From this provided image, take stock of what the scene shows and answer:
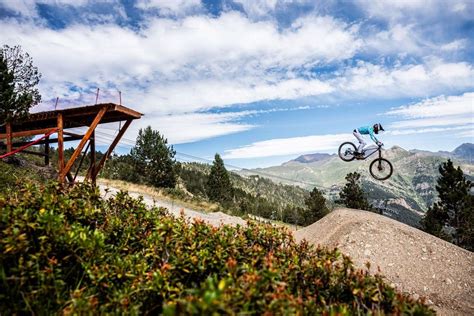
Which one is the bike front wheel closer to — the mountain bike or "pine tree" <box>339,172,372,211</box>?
the mountain bike

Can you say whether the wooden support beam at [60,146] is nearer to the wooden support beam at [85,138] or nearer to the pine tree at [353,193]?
the wooden support beam at [85,138]

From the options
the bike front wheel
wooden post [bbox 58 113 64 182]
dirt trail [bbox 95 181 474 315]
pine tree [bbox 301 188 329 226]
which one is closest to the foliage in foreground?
dirt trail [bbox 95 181 474 315]

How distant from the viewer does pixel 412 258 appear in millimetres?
12820

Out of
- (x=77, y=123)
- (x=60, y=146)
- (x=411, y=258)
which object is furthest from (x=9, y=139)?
(x=411, y=258)

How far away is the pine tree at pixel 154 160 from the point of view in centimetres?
5822

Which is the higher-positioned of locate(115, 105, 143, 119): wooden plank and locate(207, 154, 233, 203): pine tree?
locate(115, 105, 143, 119): wooden plank

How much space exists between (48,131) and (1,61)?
1272cm

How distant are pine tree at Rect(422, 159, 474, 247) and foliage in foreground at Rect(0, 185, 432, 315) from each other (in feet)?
160

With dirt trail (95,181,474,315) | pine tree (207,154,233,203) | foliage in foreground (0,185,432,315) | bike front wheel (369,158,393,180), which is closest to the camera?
foliage in foreground (0,185,432,315)

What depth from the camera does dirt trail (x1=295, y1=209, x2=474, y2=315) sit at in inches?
442

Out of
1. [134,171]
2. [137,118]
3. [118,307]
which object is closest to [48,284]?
[118,307]

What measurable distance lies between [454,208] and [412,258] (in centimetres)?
4195

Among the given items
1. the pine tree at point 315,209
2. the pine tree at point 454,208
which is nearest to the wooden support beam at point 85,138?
the pine tree at point 315,209

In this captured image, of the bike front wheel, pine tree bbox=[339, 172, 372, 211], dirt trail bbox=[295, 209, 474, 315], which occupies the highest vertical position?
the bike front wheel
